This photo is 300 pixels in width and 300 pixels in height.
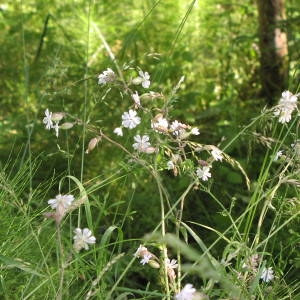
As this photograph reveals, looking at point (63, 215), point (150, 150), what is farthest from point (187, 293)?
point (150, 150)

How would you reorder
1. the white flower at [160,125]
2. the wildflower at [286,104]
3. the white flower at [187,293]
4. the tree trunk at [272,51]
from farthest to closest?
the tree trunk at [272,51] → the white flower at [160,125] → the wildflower at [286,104] → the white flower at [187,293]

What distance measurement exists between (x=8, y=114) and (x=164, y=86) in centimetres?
81

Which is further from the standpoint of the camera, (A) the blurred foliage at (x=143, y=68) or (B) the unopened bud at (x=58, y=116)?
(A) the blurred foliage at (x=143, y=68)

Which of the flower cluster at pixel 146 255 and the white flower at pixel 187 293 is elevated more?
the white flower at pixel 187 293

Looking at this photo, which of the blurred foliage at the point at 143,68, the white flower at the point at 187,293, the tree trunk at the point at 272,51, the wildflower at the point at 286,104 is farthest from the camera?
the tree trunk at the point at 272,51

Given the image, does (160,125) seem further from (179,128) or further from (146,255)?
(146,255)

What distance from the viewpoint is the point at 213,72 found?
11.8 ft

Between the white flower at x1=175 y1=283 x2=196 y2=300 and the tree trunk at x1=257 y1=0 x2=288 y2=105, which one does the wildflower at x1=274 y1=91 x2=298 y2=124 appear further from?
the tree trunk at x1=257 y1=0 x2=288 y2=105

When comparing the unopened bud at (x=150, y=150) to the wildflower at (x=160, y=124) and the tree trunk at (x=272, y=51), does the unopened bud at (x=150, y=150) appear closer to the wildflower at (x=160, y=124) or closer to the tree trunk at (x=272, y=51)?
the wildflower at (x=160, y=124)

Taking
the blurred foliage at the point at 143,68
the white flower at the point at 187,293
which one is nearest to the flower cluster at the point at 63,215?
the white flower at the point at 187,293

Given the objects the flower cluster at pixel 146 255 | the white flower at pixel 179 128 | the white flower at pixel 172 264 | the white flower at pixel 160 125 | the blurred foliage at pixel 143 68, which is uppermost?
the white flower at pixel 160 125

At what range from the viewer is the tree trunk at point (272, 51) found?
309 cm

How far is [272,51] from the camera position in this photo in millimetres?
3180

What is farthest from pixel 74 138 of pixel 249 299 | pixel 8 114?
pixel 249 299
